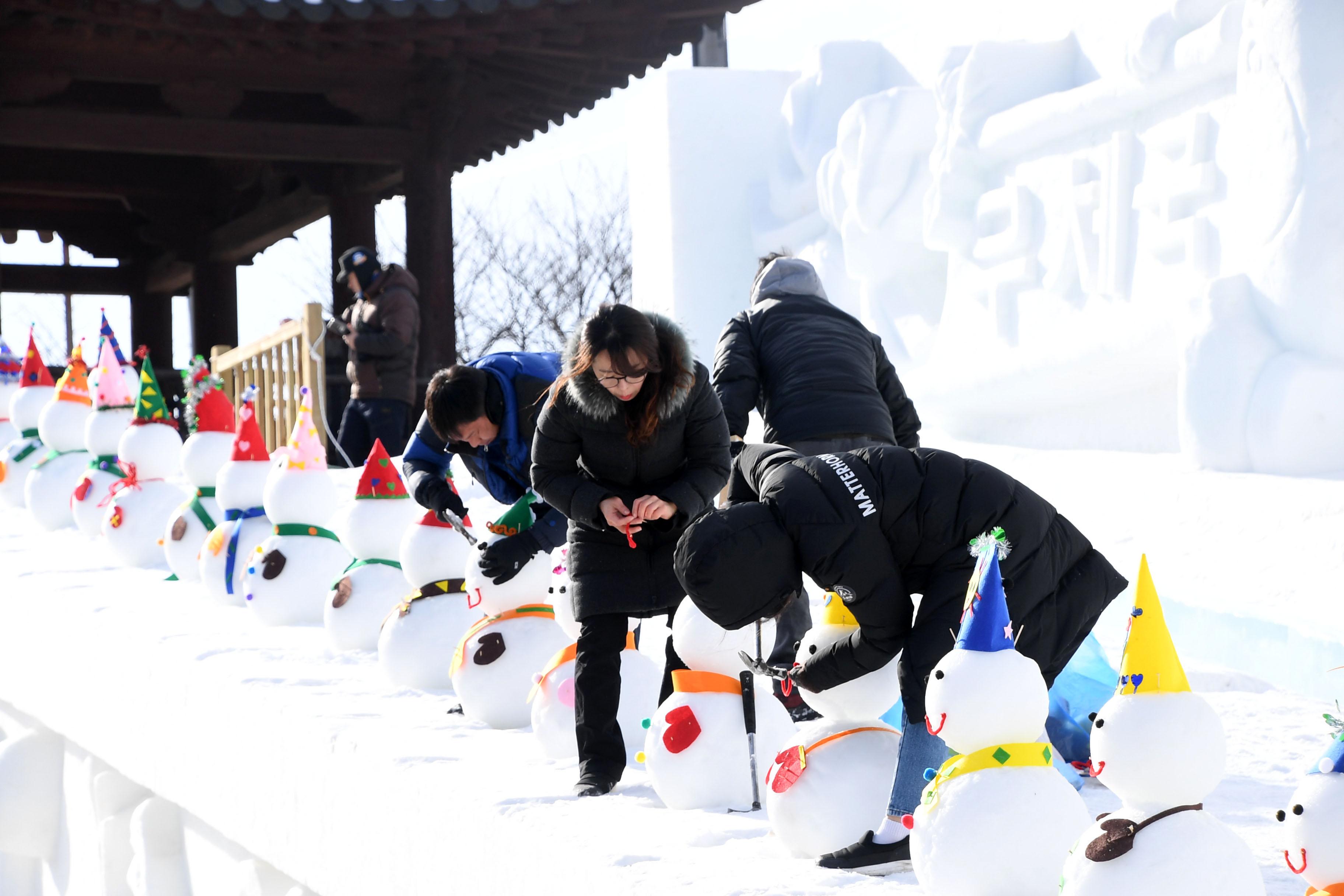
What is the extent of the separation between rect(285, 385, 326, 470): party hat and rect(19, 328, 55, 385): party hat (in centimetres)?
297

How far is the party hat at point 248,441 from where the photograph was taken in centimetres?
515

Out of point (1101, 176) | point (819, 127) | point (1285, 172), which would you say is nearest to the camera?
point (1285, 172)

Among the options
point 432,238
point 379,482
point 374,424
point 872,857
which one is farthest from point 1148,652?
point 432,238

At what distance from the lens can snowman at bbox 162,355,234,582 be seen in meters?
5.48

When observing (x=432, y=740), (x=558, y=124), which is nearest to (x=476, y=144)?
(x=558, y=124)

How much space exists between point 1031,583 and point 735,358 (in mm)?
1638

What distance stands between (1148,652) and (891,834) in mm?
631

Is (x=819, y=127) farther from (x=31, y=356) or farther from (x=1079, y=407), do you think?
(x=31, y=356)

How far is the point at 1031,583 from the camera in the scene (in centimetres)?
240

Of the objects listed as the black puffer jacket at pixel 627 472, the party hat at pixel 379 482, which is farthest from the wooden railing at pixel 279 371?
the black puffer jacket at pixel 627 472

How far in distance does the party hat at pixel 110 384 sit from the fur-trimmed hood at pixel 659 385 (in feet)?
13.9

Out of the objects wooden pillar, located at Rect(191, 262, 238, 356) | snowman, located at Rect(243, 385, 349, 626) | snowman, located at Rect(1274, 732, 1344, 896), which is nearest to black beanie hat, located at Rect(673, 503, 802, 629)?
snowman, located at Rect(1274, 732, 1344, 896)

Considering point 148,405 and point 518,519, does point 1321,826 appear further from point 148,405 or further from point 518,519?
point 148,405

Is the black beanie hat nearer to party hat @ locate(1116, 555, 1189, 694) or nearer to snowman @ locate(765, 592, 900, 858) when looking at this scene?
snowman @ locate(765, 592, 900, 858)
